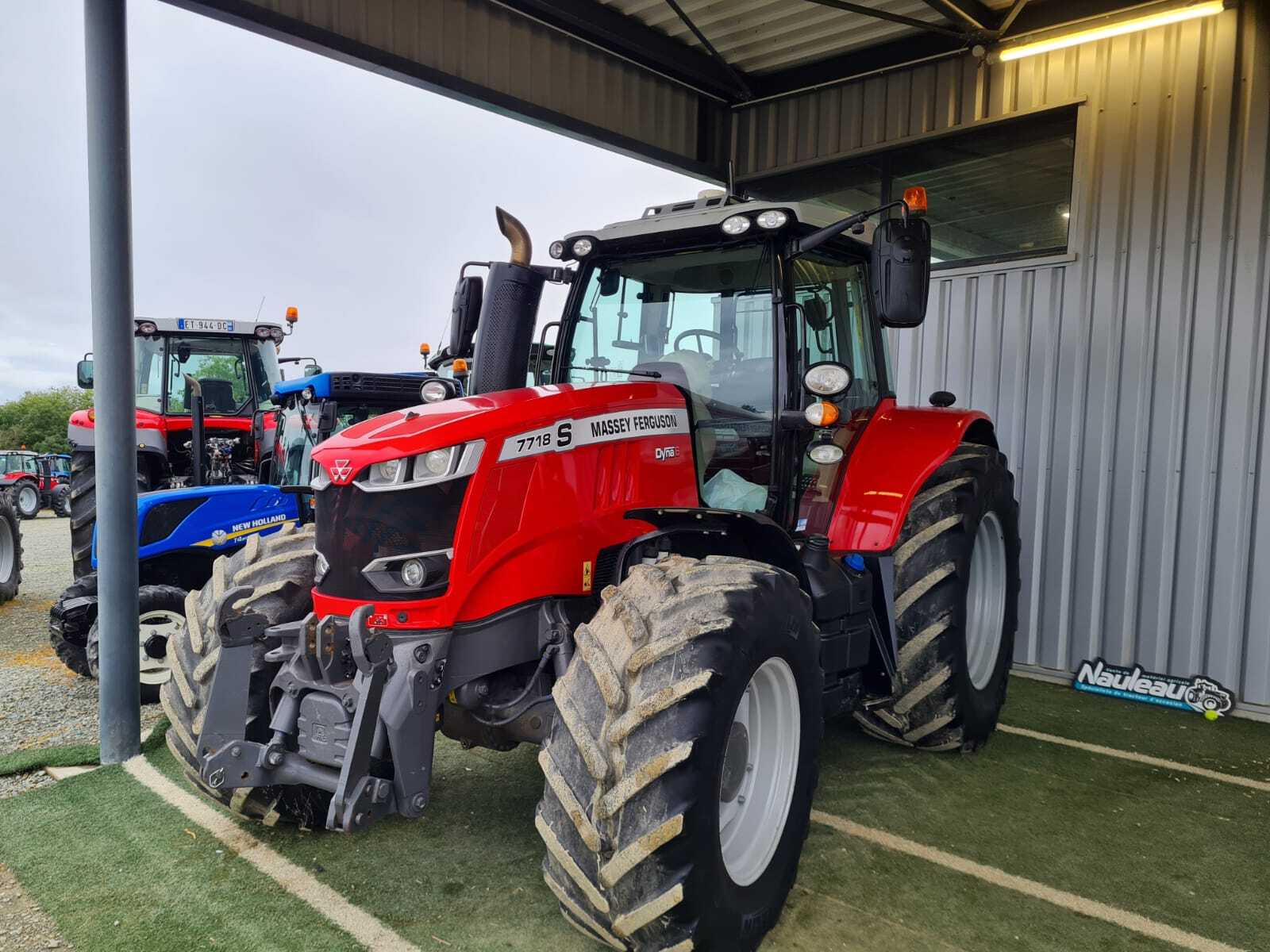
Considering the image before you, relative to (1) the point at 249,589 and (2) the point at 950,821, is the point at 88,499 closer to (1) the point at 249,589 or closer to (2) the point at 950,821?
(1) the point at 249,589

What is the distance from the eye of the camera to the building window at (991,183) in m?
5.74

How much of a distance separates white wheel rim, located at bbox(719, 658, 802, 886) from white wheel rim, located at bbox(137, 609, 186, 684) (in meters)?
3.45

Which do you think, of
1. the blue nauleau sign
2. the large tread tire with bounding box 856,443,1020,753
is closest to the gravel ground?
the large tread tire with bounding box 856,443,1020,753

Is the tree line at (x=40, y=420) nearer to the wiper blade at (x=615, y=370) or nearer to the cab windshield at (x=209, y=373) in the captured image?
the cab windshield at (x=209, y=373)

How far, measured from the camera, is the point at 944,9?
5594 mm

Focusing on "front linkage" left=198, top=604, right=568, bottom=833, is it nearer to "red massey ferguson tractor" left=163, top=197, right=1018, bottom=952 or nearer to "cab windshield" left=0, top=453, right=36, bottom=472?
"red massey ferguson tractor" left=163, top=197, right=1018, bottom=952

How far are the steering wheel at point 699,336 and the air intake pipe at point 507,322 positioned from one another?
1.88 ft

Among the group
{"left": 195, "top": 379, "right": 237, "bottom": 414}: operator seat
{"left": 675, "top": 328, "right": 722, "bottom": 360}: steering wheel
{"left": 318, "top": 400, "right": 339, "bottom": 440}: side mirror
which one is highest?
{"left": 675, "top": 328, "right": 722, "bottom": 360}: steering wheel

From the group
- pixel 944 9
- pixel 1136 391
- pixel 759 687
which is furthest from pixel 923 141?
pixel 759 687

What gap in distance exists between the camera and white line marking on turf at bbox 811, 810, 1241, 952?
2615mm

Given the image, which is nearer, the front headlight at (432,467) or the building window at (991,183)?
the front headlight at (432,467)

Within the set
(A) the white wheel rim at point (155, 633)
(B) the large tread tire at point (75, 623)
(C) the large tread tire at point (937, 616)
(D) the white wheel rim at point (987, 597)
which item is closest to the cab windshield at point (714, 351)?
(C) the large tread tire at point (937, 616)

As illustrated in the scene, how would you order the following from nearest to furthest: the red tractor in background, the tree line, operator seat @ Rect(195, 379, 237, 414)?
operator seat @ Rect(195, 379, 237, 414) → the red tractor in background → the tree line

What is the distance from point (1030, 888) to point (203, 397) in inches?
310
